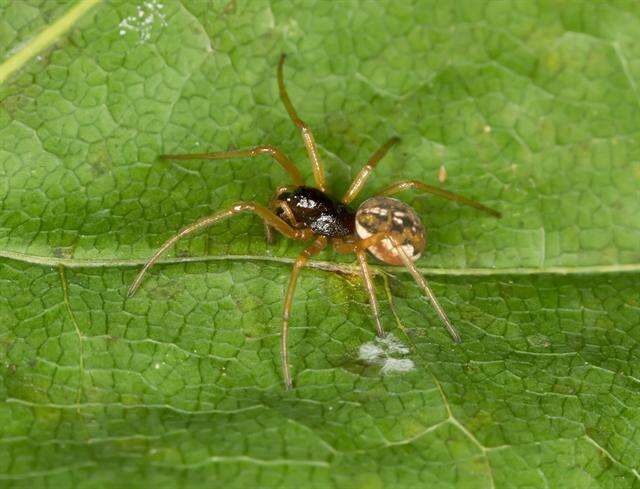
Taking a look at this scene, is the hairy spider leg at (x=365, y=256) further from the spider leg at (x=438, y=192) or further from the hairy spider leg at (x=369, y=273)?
the spider leg at (x=438, y=192)

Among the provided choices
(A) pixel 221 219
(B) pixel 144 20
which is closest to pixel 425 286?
(A) pixel 221 219

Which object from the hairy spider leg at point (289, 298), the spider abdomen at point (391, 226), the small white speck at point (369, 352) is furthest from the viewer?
the spider abdomen at point (391, 226)

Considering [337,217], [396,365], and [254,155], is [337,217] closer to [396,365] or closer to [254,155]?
[254,155]

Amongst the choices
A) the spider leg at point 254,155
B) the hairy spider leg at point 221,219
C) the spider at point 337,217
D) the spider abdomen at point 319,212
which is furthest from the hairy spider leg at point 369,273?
the spider leg at point 254,155

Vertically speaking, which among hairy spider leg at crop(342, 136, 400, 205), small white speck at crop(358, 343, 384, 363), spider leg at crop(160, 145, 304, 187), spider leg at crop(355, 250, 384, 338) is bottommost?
small white speck at crop(358, 343, 384, 363)

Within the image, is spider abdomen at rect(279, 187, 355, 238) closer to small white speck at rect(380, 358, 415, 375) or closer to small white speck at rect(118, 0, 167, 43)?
small white speck at rect(380, 358, 415, 375)

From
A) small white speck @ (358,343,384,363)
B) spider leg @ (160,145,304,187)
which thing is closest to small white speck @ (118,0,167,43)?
spider leg @ (160,145,304,187)

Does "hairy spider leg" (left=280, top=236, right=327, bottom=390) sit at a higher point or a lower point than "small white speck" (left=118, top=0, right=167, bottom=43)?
lower
